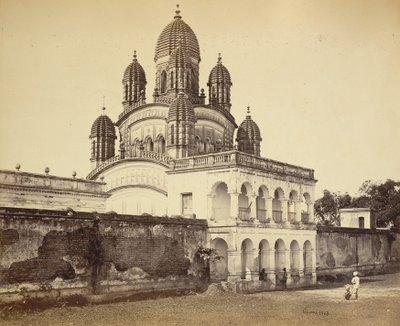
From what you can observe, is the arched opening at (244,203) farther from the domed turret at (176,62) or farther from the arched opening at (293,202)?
the domed turret at (176,62)

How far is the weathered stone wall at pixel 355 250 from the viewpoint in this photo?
34.7 meters

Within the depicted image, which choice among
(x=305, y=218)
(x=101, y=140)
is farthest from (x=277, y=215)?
(x=101, y=140)

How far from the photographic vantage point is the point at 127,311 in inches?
692

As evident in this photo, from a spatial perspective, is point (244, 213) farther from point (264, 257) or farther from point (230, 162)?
point (264, 257)

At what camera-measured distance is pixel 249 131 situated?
38.5 metres

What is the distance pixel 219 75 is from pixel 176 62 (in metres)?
5.16

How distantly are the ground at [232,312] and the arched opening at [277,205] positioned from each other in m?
5.82

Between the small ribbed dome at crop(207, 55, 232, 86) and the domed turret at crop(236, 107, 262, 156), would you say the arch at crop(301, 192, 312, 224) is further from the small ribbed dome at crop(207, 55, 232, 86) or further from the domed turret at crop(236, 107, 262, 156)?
the small ribbed dome at crop(207, 55, 232, 86)

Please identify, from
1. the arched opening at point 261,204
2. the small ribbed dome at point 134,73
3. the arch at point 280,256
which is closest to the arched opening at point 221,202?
the arched opening at point 261,204

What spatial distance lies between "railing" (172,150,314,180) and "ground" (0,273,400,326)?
6.02 m

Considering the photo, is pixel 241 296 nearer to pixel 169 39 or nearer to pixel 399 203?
pixel 169 39

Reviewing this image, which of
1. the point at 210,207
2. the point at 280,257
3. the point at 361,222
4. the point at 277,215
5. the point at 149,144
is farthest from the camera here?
the point at 361,222

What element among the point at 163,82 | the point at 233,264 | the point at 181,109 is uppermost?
the point at 163,82

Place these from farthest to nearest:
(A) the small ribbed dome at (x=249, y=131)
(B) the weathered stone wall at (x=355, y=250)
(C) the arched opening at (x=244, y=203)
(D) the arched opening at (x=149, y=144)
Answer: (A) the small ribbed dome at (x=249, y=131) < (B) the weathered stone wall at (x=355, y=250) < (D) the arched opening at (x=149, y=144) < (C) the arched opening at (x=244, y=203)
